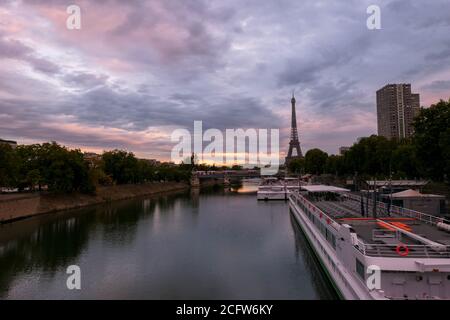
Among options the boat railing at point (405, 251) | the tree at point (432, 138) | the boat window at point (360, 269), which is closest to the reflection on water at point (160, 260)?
the boat window at point (360, 269)

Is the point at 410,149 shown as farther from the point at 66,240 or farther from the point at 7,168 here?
the point at 7,168

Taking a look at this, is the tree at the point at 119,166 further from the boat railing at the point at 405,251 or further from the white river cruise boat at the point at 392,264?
the boat railing at the point at 405,251

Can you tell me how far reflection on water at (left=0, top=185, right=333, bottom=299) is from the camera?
69.5ft

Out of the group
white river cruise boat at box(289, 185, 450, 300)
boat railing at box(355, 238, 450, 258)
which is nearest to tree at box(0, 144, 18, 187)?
white river cruise boat at box(289, 185, 450, 300)

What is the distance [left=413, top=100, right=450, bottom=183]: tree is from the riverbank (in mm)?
59339

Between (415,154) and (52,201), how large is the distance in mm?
61930

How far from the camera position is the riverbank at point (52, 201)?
4942 cm

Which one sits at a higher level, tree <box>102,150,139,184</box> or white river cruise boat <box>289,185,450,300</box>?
tree <box>102,150,139,184</box>

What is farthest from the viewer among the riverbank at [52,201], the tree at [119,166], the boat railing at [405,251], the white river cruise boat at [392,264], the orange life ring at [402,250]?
the tree at [119,166]

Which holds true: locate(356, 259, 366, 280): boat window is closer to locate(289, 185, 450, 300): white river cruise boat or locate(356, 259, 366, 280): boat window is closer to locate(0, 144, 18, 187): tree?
locate(289, 185, 450, 300): white river cruise boat

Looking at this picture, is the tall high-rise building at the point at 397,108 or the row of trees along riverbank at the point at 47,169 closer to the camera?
the row of trees along riverbank at the point at 47,169

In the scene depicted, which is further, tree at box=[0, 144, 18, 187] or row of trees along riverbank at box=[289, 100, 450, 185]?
tree at box=[0, 144, 18, 187]

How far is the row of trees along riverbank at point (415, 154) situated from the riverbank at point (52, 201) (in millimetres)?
55497
